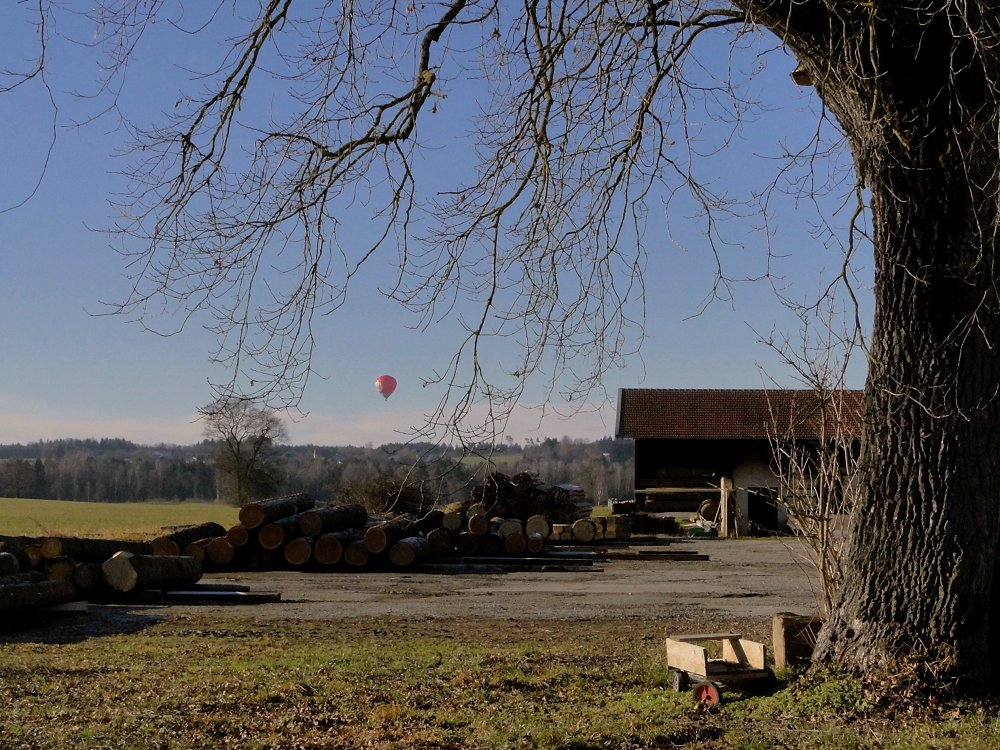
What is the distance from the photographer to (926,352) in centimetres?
675

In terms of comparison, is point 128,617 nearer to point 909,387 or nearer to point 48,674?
point 48,674

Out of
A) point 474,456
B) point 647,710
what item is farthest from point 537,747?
point 474,456

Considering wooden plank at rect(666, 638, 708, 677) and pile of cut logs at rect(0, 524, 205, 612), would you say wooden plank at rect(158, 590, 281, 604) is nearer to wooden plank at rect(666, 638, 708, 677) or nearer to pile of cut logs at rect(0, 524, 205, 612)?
pile of cut logs at rect(0, 524, 205, 612)

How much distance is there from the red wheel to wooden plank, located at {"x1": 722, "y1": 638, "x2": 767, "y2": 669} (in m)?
0.48

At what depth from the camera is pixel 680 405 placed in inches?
1523

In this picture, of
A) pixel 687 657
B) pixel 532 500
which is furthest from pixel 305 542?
pixel 687 657

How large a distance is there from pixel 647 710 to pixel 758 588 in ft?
37.6

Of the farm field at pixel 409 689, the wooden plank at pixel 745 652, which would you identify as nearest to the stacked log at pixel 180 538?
the farm field at pixel 409 689

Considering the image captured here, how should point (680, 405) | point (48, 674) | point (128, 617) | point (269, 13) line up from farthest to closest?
point (680, 405) → point (128, 617) → point (48, 674) → point (269, 13)

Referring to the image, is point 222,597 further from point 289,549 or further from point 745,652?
point 745,652

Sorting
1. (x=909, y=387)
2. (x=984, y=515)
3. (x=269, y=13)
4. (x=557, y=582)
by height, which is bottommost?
(x=557, y=582)

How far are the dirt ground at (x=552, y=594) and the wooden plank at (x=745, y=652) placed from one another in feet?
11.2

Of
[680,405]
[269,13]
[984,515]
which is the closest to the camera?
[984,515]

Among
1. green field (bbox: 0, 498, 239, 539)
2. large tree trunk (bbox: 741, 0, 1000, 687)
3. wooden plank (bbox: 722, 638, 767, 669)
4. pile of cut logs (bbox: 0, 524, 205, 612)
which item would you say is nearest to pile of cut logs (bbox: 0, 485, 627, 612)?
pile of cut logs (bbox: 0, 524, 205, 612)
